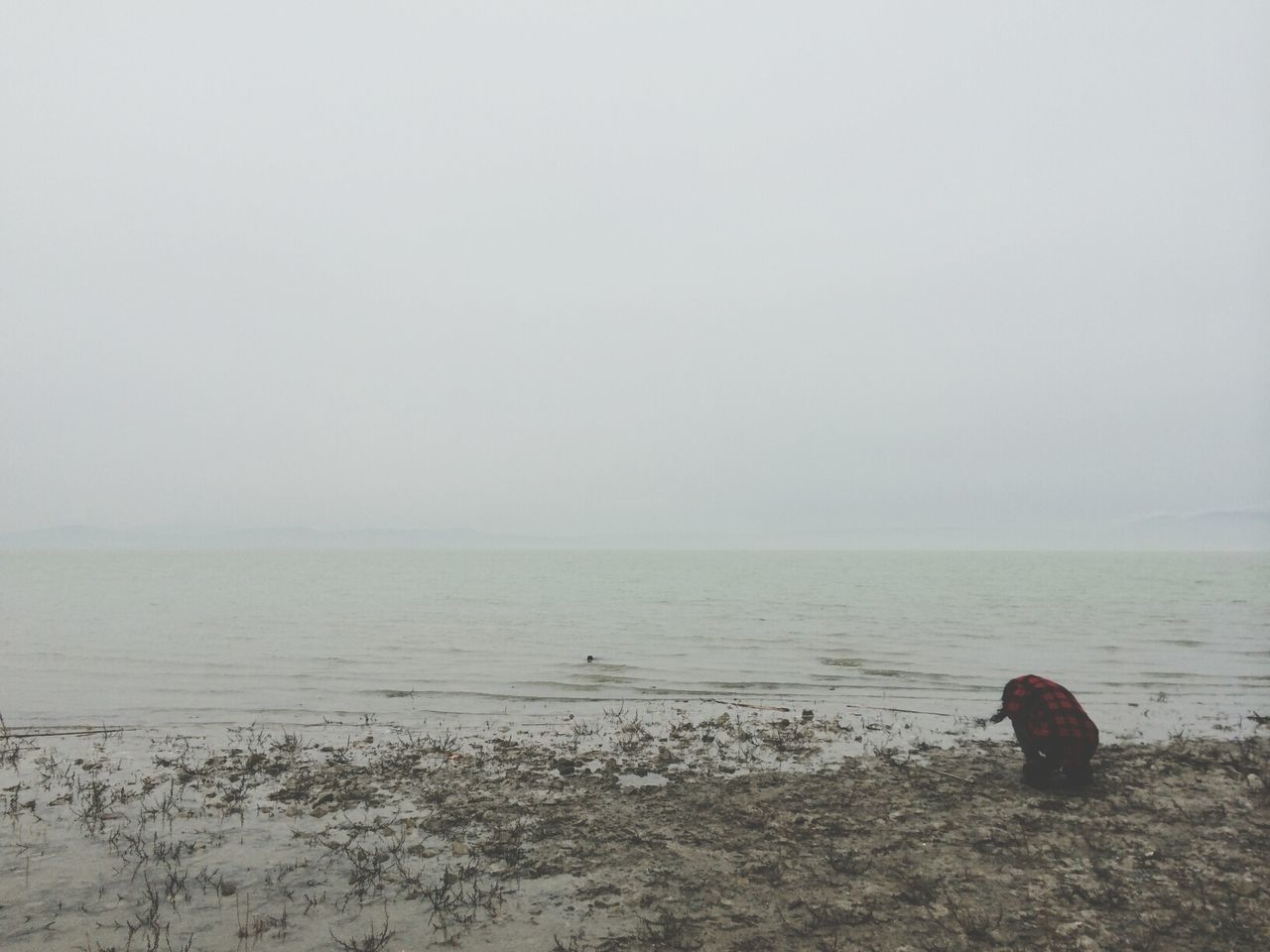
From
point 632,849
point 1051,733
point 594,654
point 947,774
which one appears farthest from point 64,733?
point 1051,733

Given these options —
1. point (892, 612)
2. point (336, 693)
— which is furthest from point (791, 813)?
point (892, 612)

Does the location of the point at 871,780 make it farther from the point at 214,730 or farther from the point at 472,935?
the point at 214,730

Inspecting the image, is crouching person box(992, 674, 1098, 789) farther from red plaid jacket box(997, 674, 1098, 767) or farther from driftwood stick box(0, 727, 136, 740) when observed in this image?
driftwood stick box(0, 727, 136, 740)

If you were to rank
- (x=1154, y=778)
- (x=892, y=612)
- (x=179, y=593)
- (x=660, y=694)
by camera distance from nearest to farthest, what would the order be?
(x=1154, y=778)
(x=660, y=694)
(x=892, y=612)
(x=179, y=593)

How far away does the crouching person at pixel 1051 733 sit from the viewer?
9.13 m

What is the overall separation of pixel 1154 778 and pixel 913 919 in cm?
604

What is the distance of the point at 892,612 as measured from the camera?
36094 millimetres

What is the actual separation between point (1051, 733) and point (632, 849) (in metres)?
5.69

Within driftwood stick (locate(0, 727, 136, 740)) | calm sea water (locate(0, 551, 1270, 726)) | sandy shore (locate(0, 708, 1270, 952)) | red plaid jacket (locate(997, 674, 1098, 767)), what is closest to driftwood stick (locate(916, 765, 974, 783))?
sandy shore (locate(0, 708, 1270, 952))

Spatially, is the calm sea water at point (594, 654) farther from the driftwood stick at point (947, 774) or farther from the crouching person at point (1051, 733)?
the crouching person at point (1051, 733)

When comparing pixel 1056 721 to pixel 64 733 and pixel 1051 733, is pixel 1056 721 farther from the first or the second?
pixel 64 733

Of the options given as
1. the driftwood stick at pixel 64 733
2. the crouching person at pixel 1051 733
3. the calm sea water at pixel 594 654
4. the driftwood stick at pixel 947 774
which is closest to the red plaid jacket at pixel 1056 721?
the crouching person at pixel 1051 733

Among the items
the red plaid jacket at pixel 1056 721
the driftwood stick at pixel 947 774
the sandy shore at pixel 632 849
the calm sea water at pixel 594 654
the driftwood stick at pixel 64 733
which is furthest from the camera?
the calm sea water at pixel 594 654

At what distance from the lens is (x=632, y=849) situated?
7559 millimetres
